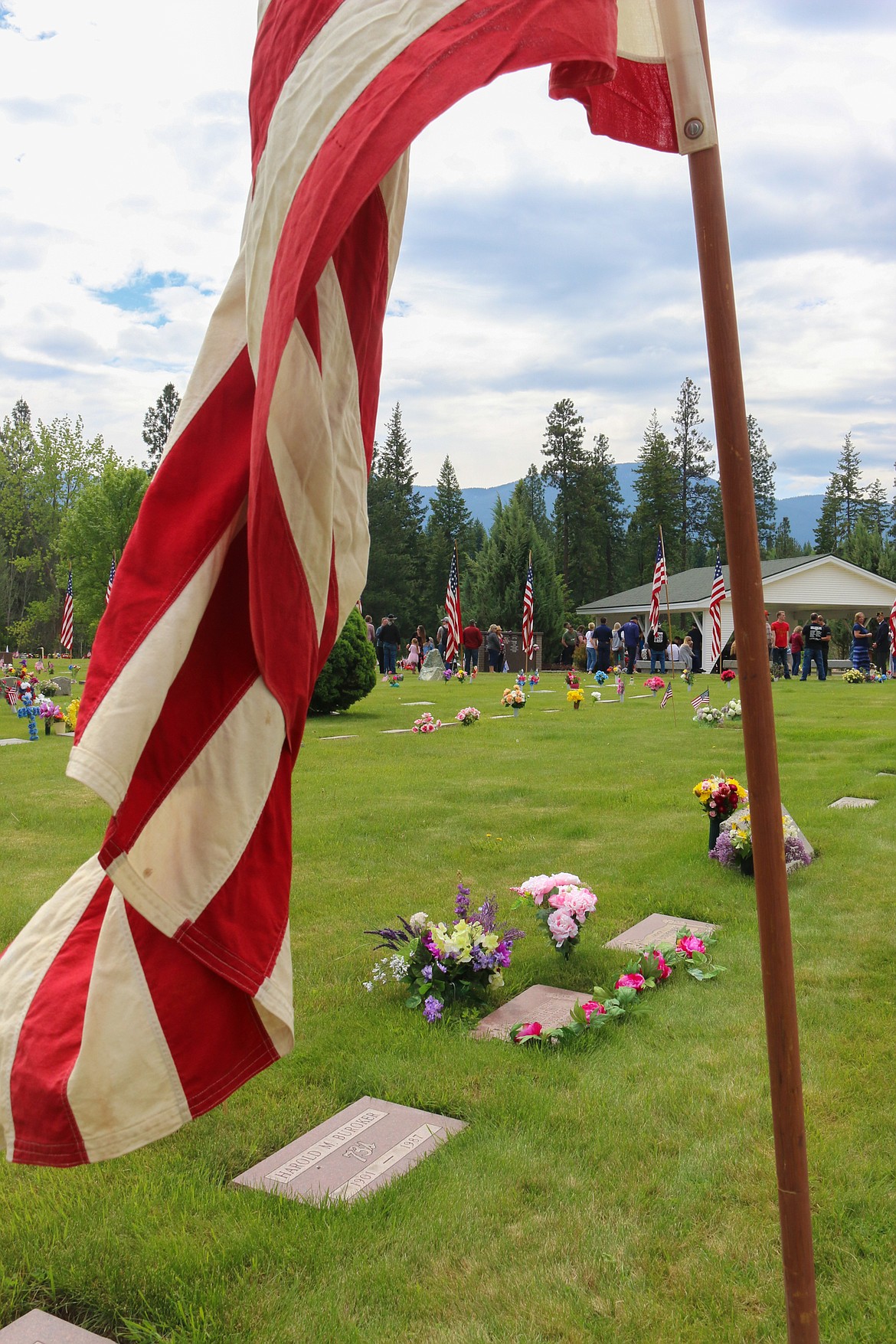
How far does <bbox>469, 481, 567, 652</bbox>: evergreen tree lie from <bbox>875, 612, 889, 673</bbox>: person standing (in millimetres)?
14227

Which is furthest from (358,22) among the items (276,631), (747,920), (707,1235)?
(747,920)

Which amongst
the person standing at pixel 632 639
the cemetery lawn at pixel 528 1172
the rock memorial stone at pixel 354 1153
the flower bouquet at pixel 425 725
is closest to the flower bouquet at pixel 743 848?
the cemetery lawn at pixel 528 1172

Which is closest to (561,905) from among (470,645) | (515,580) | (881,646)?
(470,645)

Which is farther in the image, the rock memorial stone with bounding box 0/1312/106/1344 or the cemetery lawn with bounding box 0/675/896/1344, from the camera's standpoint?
the cemetery lawn with bounding box 0/675/896/1344

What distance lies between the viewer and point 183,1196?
254cm

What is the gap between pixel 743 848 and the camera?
5457 millimetres

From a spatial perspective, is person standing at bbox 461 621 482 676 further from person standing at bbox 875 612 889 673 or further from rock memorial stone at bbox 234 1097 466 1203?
rock memorial stone at bbox 234 1097 466 1203

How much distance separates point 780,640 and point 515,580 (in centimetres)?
1932

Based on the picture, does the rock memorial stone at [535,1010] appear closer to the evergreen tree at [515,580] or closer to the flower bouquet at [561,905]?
the flower bouquet at [561,905]

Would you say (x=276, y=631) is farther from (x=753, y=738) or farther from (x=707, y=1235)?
(x=707, y=1235)

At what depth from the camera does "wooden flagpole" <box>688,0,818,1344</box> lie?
1386 mm

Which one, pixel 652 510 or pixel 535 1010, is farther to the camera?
pixel 652 510

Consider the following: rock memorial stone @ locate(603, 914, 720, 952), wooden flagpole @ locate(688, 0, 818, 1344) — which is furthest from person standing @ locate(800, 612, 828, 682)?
wooden flagpole @ locate(688, 0, 818, 1344)

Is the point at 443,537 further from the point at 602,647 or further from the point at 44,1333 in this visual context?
the point at 44,1333
